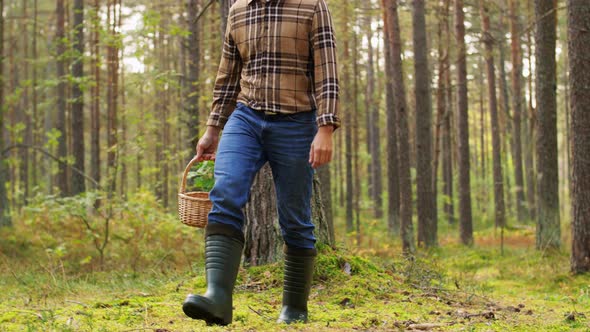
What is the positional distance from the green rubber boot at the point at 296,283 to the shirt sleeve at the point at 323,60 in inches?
37.7

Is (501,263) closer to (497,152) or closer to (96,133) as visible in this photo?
(497,152)

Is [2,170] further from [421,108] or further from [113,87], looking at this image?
[421,108]

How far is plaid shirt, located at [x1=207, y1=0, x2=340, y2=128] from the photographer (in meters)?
3.66

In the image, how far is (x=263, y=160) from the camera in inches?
148

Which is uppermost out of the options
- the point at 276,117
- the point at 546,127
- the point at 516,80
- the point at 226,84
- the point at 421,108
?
the point at 516,80

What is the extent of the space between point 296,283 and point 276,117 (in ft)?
3.61

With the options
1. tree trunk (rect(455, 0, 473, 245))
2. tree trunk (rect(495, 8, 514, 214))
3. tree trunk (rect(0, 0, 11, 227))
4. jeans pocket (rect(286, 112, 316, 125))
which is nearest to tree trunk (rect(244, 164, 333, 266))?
jeans pocket (rect(286, 112, 316, 125))

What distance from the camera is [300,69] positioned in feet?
12.3

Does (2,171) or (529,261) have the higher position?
(2,171)

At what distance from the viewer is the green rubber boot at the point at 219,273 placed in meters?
3.29

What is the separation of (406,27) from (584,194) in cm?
1786

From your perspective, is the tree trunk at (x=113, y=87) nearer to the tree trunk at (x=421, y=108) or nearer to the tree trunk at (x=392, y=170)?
the tree trunk at (x=421, y=108)

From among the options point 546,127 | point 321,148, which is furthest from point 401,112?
point 321,148

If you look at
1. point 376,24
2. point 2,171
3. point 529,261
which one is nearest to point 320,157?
point 529,261
